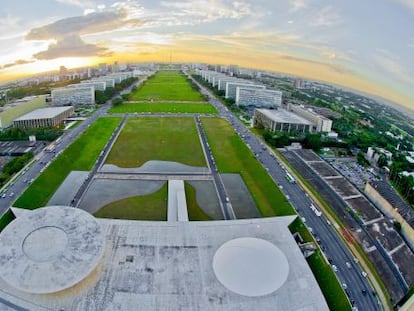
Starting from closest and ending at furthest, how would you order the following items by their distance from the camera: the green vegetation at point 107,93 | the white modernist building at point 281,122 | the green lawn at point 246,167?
the green lawn at point 246,167, the white modernist building at point 281,122, the green vegetation at point 107,93

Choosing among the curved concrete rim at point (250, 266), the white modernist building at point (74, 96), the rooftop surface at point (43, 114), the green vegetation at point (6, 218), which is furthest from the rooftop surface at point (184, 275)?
the white modernist building at point (74, 96)

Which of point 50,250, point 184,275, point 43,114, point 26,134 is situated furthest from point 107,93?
point 184,275

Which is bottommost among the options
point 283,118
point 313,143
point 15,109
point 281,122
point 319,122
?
point 313,143

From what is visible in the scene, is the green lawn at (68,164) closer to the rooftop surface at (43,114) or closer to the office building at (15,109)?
the rooftop surface at (43,114)

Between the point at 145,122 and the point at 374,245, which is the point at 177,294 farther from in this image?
the point at 145,122

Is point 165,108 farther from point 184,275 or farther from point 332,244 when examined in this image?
point 184,275
